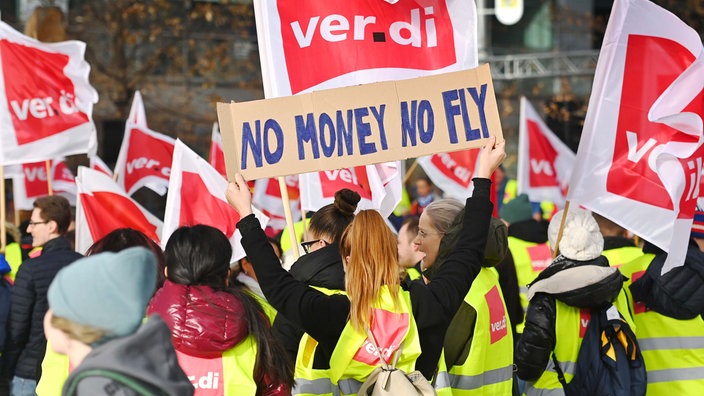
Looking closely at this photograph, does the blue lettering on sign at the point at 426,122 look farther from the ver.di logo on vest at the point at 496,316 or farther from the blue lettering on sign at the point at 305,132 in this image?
the ver.di logo on vest at the point at 496,316

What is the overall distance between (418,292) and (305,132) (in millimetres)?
877

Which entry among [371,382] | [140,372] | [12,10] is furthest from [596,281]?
[12,10]

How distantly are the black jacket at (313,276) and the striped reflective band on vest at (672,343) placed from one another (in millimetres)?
2138

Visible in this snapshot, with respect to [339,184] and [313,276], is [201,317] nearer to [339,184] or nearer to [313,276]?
[313,276]

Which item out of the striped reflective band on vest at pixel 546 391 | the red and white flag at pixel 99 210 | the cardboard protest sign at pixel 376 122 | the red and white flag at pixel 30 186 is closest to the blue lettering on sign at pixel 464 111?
the cardboard protest sign at pixel 376 122

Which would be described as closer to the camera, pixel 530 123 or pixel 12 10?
pixel 530 123

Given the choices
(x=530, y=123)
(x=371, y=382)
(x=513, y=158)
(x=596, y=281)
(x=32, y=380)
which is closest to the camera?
(x=371, y=382)

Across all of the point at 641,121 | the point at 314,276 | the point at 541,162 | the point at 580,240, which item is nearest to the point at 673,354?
the point at 580,240

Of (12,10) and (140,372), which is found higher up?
(12,10)

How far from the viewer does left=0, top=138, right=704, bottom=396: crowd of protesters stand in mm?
3268

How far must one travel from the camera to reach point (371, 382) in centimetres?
436

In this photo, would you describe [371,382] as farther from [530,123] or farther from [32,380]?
[530,123]

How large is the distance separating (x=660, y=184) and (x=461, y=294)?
239 cm

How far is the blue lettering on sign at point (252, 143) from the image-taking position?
484 cm
